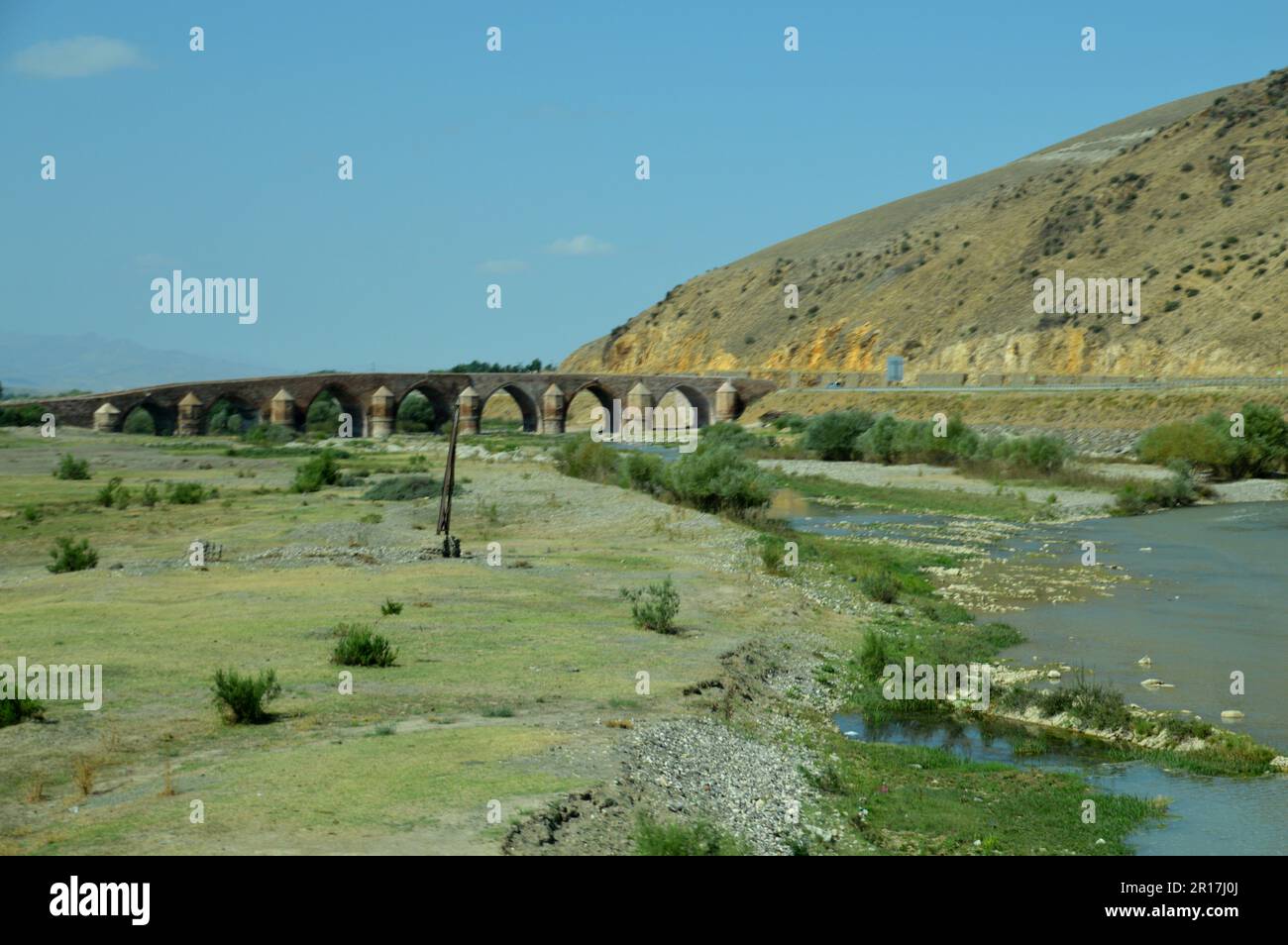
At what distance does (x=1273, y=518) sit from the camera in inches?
1580

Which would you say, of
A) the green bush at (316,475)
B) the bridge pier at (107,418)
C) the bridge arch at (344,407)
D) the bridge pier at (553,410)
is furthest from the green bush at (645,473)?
the bridge pier at (553,410)

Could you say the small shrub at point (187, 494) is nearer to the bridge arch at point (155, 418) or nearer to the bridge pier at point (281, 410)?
the bridge arch at point (155, 418)

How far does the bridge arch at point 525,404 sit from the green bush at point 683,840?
306 feet

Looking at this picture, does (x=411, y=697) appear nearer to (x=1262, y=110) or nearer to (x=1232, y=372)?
(x=1232, y=372)

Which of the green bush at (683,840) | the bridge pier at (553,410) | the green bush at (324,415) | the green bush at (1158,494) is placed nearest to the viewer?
the green bush at (683,840)

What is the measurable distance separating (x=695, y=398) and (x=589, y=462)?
5441cm

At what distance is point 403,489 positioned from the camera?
41.1 metres

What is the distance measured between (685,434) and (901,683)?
76.1m

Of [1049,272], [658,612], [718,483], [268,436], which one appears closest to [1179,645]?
[658,612]

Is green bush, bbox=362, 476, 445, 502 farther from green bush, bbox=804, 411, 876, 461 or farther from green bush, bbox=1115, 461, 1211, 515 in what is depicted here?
green bush, bbox=804, 411, 876, 461

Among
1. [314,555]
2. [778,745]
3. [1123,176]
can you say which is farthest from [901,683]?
[1123,176]

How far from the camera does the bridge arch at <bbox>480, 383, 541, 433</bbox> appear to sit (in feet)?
337

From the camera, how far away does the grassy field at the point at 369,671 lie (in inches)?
387
